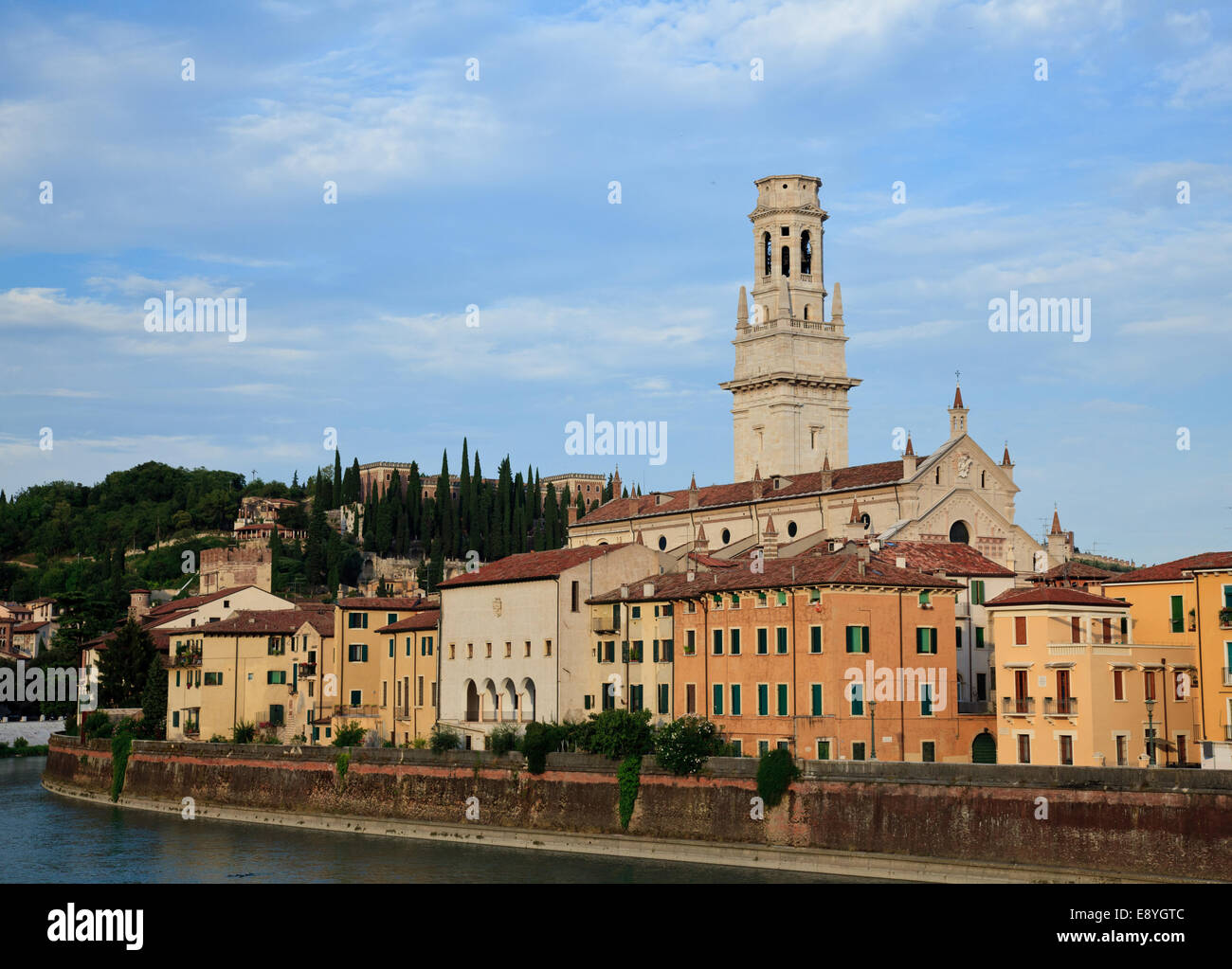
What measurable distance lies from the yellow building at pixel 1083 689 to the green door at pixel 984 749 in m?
2.88

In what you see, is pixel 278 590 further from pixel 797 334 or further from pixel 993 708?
pixel 993 708

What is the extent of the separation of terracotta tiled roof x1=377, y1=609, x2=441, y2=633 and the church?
37.1 feet

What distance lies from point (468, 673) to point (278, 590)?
2532 inches

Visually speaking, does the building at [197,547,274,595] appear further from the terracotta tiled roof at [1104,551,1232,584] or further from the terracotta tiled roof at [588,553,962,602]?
the terracotta tiled roof at [1104,551,1232,584]

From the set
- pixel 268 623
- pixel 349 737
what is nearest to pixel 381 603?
pixel 268 623

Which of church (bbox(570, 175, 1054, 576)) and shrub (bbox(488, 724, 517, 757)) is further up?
church (bbox(570, 175, 1054, 576))

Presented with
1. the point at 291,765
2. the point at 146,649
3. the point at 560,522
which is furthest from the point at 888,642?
the point at 560,522

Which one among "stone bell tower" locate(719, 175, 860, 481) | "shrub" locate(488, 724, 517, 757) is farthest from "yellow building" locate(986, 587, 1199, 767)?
"stone bell tower" locate(719, 175, 860, 481)

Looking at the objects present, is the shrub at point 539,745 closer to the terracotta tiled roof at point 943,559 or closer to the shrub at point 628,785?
the shrub at point 628,785

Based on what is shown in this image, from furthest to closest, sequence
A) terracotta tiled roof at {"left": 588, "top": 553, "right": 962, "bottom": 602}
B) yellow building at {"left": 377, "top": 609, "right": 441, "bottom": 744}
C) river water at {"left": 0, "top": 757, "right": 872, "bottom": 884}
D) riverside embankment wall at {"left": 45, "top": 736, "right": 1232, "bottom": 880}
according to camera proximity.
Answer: yellow building at {"left": 377, "top": 609, "right": 441, "bottom": 744}, terracotta tiled roof at {"left": 588, "top": 553, "right": 962, "bottom": 602}, river water at {"left": 0, "top": 757, "right": 872, "bottom": 884}, riverside embankment wall at {"left": 45, "top": 736, "right": 1232, "bottom": 880}

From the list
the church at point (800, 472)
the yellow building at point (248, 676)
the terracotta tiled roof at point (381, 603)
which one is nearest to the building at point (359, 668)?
the terracotta tiled roof at point (381, 603)

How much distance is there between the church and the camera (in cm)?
6856

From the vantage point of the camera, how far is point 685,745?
47.6 meters

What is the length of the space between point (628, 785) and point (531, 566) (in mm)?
16334
